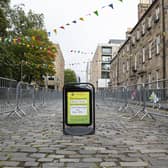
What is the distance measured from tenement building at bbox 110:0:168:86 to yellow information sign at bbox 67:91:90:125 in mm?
12320

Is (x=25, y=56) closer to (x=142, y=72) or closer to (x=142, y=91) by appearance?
(x=142, y=72)

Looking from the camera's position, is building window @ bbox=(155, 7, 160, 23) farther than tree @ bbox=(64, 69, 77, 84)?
No

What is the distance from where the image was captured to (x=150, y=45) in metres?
27.0

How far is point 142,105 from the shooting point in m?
12.7

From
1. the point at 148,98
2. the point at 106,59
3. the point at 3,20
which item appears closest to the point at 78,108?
the point at 148,98

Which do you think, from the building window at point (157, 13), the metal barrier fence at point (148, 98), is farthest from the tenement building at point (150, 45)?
A: the metal barrier fence at point (148, 98)

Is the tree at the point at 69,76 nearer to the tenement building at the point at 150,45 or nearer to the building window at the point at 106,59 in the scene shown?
the building window at the point at 106,59

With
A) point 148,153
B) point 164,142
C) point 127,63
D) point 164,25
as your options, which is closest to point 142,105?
point 164,142

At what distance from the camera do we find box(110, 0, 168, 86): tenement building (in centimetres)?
2319

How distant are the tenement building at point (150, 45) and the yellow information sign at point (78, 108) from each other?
40.4ft

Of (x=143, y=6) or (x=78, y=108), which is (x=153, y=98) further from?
(x=143, y=6)

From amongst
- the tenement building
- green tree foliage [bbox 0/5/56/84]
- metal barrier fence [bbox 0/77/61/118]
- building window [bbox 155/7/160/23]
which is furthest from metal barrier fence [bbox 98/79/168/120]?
green tree foliage [bbox 0/5/56/84]

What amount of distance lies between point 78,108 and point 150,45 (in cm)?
2145

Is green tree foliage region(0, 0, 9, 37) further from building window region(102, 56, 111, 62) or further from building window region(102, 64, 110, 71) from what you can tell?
building window region(102, 64, 110, 71)
